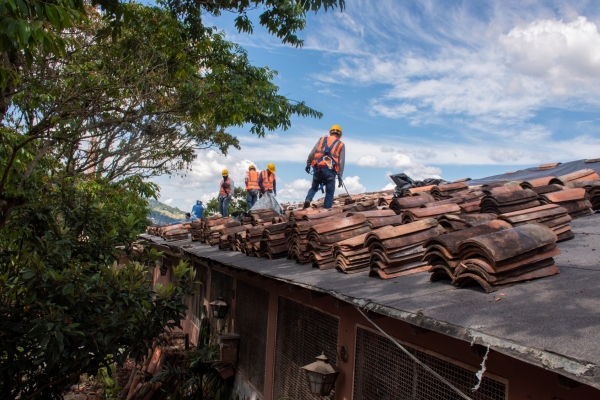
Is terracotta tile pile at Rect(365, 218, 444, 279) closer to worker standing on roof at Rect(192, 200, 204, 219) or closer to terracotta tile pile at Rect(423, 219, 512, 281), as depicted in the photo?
terracotta tile pile at Rect(423, 219, 512, 281)

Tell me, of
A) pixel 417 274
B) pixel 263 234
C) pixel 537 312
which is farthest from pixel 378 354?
pixel 263 234

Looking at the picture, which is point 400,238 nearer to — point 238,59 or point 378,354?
point 378,354

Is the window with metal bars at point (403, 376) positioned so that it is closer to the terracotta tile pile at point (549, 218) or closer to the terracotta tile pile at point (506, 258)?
the terracotta tile pile at point (506, 258)

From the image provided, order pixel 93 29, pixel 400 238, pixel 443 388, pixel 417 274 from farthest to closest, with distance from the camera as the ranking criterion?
1. pixel 93 29
2. pixel 400 238
3. pixel 417 274
4. pixel 443 388

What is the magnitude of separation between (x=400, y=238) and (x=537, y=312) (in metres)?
1.85

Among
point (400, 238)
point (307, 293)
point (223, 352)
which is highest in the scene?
point (400, 238)

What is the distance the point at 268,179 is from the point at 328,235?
8419mm

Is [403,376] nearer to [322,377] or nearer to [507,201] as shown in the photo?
[322,377]

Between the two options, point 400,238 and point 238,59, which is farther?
point 238,59

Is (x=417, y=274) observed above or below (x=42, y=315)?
above

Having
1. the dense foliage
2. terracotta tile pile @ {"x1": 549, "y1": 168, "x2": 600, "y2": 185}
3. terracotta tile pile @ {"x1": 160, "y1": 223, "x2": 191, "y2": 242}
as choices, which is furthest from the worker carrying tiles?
terracotta tile pile @ {"x1": 160, "y1": 223, "x2": 191, "y2": 242}

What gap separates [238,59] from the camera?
30.7ft

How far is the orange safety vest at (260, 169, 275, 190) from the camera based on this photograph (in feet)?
44.8

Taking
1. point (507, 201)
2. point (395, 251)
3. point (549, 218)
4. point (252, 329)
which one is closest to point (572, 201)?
point (507, 201)
